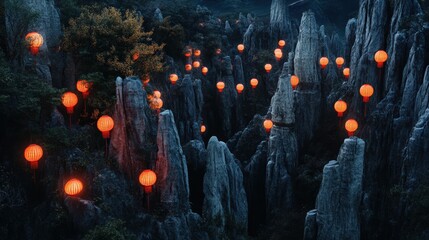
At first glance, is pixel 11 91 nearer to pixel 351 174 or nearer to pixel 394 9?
pixel 351 174

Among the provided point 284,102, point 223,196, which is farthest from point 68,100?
point 284,102

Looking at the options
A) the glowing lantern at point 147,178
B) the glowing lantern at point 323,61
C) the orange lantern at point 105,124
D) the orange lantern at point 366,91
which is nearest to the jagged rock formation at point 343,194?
the orange lantern at point 366,91

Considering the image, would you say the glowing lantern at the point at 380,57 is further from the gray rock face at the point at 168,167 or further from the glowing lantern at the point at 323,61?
the gray rock face at the point at 168,167

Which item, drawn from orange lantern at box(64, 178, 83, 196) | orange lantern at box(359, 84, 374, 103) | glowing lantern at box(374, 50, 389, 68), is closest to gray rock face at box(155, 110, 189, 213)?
orange lantern at box(64, 178, 83, 196)

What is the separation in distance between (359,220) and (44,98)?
12012 millimetres

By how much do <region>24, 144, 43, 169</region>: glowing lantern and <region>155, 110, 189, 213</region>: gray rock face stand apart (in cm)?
372

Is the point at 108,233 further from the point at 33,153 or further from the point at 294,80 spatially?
the point at 294,80

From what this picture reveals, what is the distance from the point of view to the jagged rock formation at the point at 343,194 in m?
12.5

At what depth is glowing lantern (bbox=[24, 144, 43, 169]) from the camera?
1070 centimetres

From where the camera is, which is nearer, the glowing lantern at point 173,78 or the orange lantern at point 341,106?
the orange lantern at point 341,106

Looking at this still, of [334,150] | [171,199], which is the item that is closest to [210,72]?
[334,150]

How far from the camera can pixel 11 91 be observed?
10.5 meters

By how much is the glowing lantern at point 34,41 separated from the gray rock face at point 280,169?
1086 cm

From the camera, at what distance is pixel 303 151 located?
18047mm
